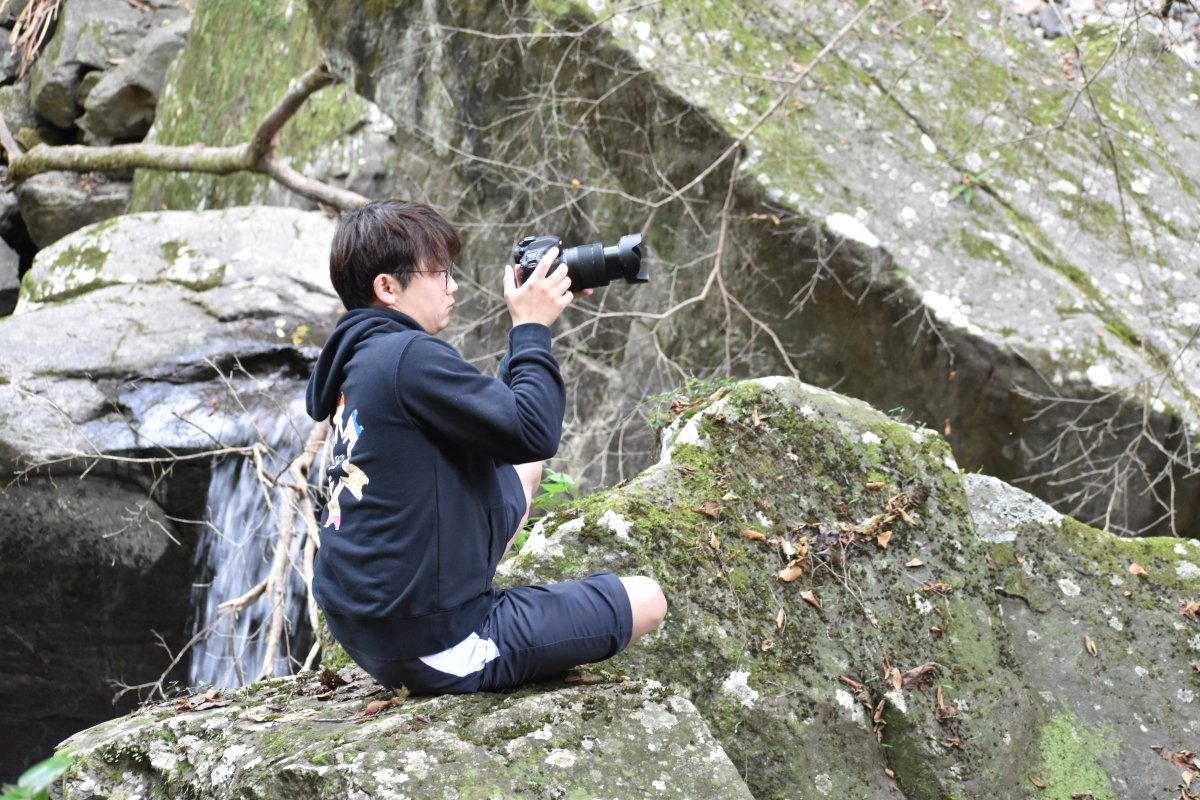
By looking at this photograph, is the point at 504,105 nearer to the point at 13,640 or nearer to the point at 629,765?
the point at 13,640

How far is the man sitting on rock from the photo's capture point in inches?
82.7

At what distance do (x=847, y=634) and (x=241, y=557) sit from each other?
11.9ft

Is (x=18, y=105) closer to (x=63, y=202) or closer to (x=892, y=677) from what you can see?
(x=63, y=202)

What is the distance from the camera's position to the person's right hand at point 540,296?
91.0 inches

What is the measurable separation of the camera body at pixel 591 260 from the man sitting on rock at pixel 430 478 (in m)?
0.05

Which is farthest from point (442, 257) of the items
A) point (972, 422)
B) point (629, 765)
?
point (972, 422)

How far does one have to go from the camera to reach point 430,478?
212cm

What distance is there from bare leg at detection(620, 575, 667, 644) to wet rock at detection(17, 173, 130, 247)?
388 inches

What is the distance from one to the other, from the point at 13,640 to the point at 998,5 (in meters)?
6.51

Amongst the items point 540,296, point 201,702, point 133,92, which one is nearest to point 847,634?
point 540,296

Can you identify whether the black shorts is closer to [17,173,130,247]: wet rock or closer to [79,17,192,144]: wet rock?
[17,173,130,247]: wet rock

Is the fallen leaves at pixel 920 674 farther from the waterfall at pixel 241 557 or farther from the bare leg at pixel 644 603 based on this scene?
the waterfall at pixel 241 557

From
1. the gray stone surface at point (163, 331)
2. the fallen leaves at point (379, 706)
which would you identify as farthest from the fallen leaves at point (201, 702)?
the gray stone surface at point (163, 331)

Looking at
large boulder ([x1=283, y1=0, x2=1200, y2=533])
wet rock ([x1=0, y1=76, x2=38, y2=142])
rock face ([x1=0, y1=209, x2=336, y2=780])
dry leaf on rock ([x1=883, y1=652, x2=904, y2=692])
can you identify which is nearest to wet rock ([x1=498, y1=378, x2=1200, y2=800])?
dry leaf on rock ([x1=883, y1=652, x2=904, y2=692])
